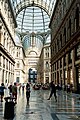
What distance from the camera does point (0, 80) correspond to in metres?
35.9

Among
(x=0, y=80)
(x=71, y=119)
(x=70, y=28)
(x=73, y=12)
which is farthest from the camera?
(x=0, y=80)

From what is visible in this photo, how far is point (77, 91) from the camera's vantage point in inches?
1118

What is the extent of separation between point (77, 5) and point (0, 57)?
1577 centimetres

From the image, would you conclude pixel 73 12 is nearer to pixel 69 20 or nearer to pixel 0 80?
pixel 69 20

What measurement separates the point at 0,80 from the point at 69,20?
48.7 feet

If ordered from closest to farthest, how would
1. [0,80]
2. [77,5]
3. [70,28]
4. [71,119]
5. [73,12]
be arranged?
[71,119], [77,5], [73,12], [70,28], [0,80]

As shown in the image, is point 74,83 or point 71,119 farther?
point 74,83

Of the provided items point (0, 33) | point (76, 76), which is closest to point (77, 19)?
point (76, 76)

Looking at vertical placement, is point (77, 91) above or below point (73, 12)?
below

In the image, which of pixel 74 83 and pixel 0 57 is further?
pixel 0 57

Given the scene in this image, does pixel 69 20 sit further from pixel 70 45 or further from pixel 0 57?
pixel 0 57

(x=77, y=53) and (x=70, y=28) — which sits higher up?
(x=70, y=28)

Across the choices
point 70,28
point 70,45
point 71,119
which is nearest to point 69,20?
point 70,28

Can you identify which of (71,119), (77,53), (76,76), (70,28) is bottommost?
(71,119)
